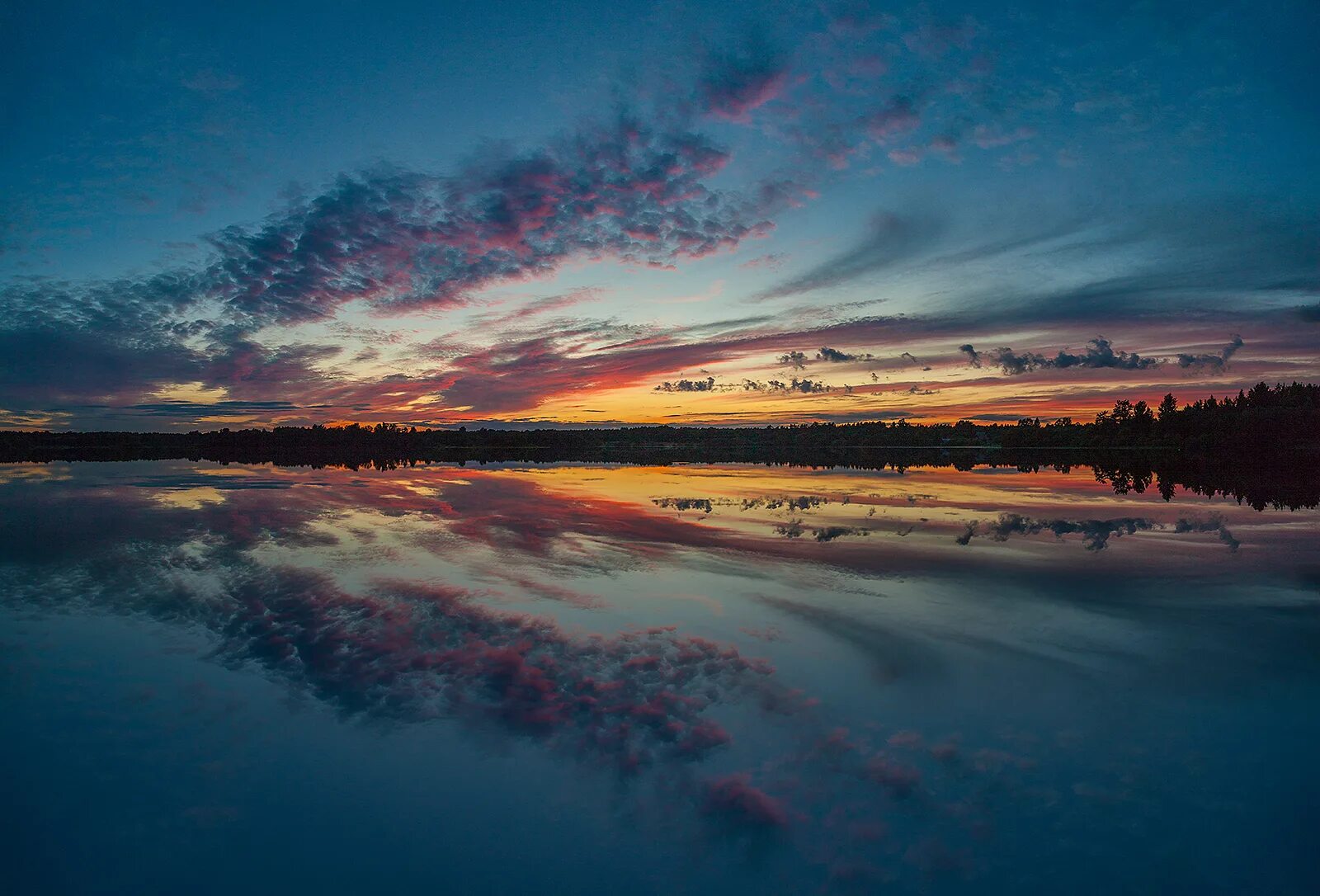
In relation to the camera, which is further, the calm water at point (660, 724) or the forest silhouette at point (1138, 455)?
the forest silhouette at point (1138, 455)

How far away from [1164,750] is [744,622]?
14.7 feet

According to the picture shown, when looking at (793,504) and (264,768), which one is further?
(793,504)

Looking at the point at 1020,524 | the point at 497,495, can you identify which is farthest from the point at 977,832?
the point at 497,495

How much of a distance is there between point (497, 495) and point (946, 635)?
2184 cm

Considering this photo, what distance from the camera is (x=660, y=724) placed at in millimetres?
5949

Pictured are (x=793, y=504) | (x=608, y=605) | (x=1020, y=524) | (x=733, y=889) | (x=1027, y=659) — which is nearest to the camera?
(x=733, y=889)

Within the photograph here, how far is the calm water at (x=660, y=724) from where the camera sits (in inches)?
168

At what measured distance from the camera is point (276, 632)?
8.57 m

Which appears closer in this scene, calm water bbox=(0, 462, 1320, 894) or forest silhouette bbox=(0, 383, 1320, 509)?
calm water bbox=(0, 462, 1320, 894)

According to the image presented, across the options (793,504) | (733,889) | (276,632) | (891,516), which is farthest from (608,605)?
(793,504)

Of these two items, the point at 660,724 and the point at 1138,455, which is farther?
the point at 1138,455

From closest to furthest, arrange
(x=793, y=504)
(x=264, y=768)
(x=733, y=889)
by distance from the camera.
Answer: (x=733, y=889)
(x=264, y=768)
(x=793, y=504)

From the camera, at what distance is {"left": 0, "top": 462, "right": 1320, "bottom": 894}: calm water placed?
4.26 m

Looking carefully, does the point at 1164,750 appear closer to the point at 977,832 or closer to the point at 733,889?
the point at 977,832
